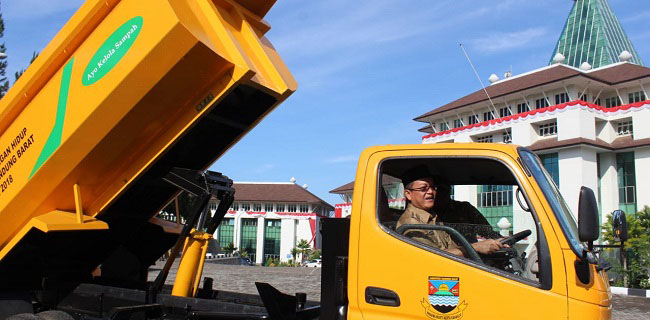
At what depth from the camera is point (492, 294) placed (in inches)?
132

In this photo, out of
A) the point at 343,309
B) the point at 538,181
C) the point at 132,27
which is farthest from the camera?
the point at 132,27

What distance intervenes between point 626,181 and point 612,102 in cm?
634

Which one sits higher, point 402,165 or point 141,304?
point 402,165

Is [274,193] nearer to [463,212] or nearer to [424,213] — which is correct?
[463,212]

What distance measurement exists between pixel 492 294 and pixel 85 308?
3487mm

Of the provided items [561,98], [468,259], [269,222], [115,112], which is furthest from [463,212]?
[269,222]

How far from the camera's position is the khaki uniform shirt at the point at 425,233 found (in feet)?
11.9

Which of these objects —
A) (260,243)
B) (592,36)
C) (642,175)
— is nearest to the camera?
(642,175)

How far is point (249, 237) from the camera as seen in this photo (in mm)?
86938

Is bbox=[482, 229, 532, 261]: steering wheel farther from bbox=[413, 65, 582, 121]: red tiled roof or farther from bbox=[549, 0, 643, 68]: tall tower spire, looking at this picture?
bbox=[549, 0, 643, 68]: tall tower spire

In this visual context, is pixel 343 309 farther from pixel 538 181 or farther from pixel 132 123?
pixel 132 123

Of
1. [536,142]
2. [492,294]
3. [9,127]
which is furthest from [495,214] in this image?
[536,142]

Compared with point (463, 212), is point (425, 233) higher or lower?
lower

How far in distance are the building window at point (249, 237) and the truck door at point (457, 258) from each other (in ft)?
275
